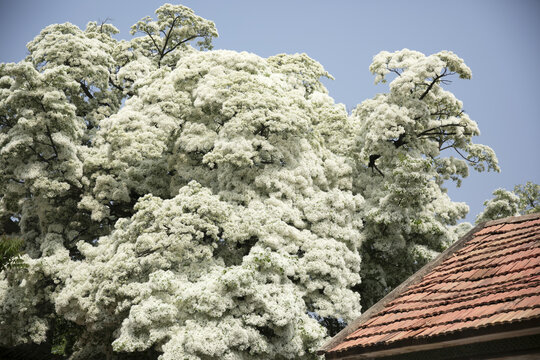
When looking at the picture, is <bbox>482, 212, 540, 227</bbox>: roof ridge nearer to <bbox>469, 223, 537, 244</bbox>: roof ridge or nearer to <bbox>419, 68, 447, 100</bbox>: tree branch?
<bbox>469, 223, 537, 244</bbox>: roof ridge

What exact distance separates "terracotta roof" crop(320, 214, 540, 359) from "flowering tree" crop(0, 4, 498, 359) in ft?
23.6

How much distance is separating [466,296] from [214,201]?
1095cm

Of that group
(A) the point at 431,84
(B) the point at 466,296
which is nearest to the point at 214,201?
(A) the point at 431,84

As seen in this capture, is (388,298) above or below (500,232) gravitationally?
below

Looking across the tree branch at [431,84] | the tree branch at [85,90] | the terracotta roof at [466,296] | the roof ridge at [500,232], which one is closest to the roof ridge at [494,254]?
the terracotta roof at [466,296]

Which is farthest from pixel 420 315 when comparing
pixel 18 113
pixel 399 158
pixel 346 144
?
pixel 18 113

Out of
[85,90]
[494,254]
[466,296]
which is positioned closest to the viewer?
[466,296]

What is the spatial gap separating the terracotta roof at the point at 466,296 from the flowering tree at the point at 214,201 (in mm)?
7198

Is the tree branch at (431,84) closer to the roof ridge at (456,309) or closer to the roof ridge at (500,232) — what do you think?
the roof ridge at (500,232)

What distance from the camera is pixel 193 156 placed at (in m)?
20.3

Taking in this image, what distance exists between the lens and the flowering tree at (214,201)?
1505 centimetres

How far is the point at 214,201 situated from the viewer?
16.8 meters

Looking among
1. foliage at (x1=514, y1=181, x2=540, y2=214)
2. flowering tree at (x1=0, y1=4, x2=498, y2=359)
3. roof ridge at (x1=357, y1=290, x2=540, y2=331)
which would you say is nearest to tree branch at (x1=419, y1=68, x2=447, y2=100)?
flowering tree at (x1=0, y1=4, x2=498, y2=359)

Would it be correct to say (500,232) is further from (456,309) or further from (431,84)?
(431,84)
